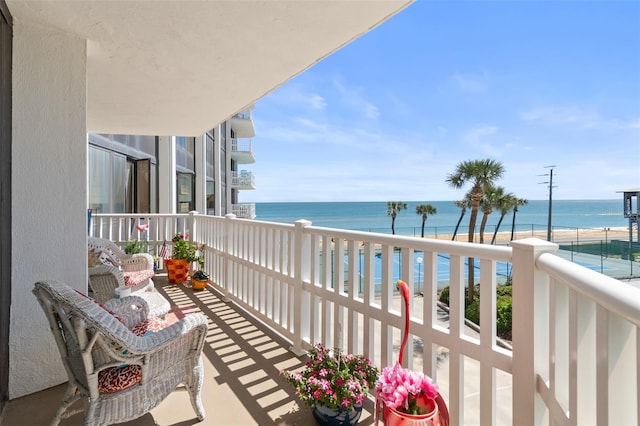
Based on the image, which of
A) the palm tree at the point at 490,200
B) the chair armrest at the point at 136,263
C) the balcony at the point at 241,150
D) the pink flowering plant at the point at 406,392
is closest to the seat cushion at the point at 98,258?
the chair armrest at the point at 136,263

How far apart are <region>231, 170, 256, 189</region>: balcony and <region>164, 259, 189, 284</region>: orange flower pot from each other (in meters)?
12.0

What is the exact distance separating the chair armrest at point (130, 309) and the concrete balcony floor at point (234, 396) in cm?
54

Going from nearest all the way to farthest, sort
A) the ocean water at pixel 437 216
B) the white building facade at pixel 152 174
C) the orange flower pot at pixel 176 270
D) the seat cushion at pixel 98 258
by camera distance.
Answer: the seat cushion at pixel 98 258 < the orange flower pot at pixel 176 270 < the white building facade at pixel 152 174 < the ocean water at pixel 437 216

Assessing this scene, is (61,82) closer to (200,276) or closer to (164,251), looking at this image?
(200,276)

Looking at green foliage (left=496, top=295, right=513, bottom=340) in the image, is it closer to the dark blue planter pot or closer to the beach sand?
the dark blue planter pot

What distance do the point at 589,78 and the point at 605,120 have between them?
660 inches

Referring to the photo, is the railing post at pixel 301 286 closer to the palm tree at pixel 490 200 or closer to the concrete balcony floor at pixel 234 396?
the concrete balcony floor at pixel 234 396

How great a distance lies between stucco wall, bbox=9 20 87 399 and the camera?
82.0 inches

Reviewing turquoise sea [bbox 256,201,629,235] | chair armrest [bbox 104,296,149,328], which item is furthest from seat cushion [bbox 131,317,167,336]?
turquoise sea [bbox 256,201,629,235]

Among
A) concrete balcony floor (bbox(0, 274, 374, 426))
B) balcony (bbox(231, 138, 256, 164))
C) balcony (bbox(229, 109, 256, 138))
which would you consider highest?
balcony (bbox(229, 109, 256, 138))

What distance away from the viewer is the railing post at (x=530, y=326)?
3.98 ft

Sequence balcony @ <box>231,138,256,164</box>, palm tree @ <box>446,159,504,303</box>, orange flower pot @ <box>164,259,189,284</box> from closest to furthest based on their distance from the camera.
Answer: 1. orange flower pot @ <box>164,259,189,284</box>
2. palm tree @ <box>446,159,504,303</box>
3. balcony @ <box>231,138,256,164</box>

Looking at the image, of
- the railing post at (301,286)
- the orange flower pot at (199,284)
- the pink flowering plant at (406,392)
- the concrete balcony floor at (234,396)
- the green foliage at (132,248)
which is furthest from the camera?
the green foliage at (132,248)

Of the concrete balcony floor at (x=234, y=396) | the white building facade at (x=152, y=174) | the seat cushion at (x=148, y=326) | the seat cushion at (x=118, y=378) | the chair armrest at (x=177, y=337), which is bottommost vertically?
the concrete balcony floor at (x=234, y=396)
